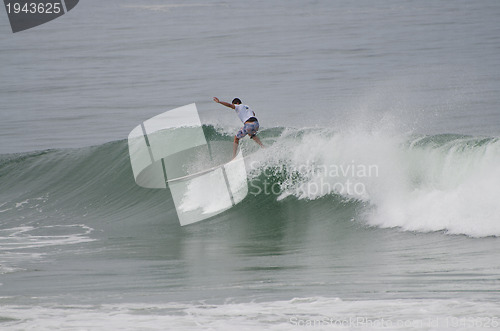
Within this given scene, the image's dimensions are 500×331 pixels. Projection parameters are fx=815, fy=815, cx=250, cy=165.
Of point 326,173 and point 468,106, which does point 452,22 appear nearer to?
point 468,106

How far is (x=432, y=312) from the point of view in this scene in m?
7.30

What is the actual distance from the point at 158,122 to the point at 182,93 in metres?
14.0

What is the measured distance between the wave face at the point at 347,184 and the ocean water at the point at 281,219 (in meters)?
0.03

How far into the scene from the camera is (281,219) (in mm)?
13977

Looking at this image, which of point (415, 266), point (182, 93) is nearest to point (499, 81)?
point (182, 93)

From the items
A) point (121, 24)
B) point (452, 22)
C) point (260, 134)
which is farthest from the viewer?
point (121, 24)

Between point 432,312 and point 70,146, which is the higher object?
point 432,312

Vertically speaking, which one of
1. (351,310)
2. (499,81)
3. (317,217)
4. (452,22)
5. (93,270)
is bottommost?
(452,22)

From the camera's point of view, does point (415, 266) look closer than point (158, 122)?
Yes

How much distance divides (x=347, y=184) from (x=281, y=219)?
132 cm

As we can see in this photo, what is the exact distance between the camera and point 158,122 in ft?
72.3

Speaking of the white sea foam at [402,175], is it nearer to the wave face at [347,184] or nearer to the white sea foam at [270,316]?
the wave face at [347,184]

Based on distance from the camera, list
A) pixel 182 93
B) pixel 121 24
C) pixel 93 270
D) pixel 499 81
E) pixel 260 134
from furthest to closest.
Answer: pixel 121 24 → pixel 182 93 → pixel 499 81 → pixel 260 134 → pixel 93 270

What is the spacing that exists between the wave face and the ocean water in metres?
0.03
